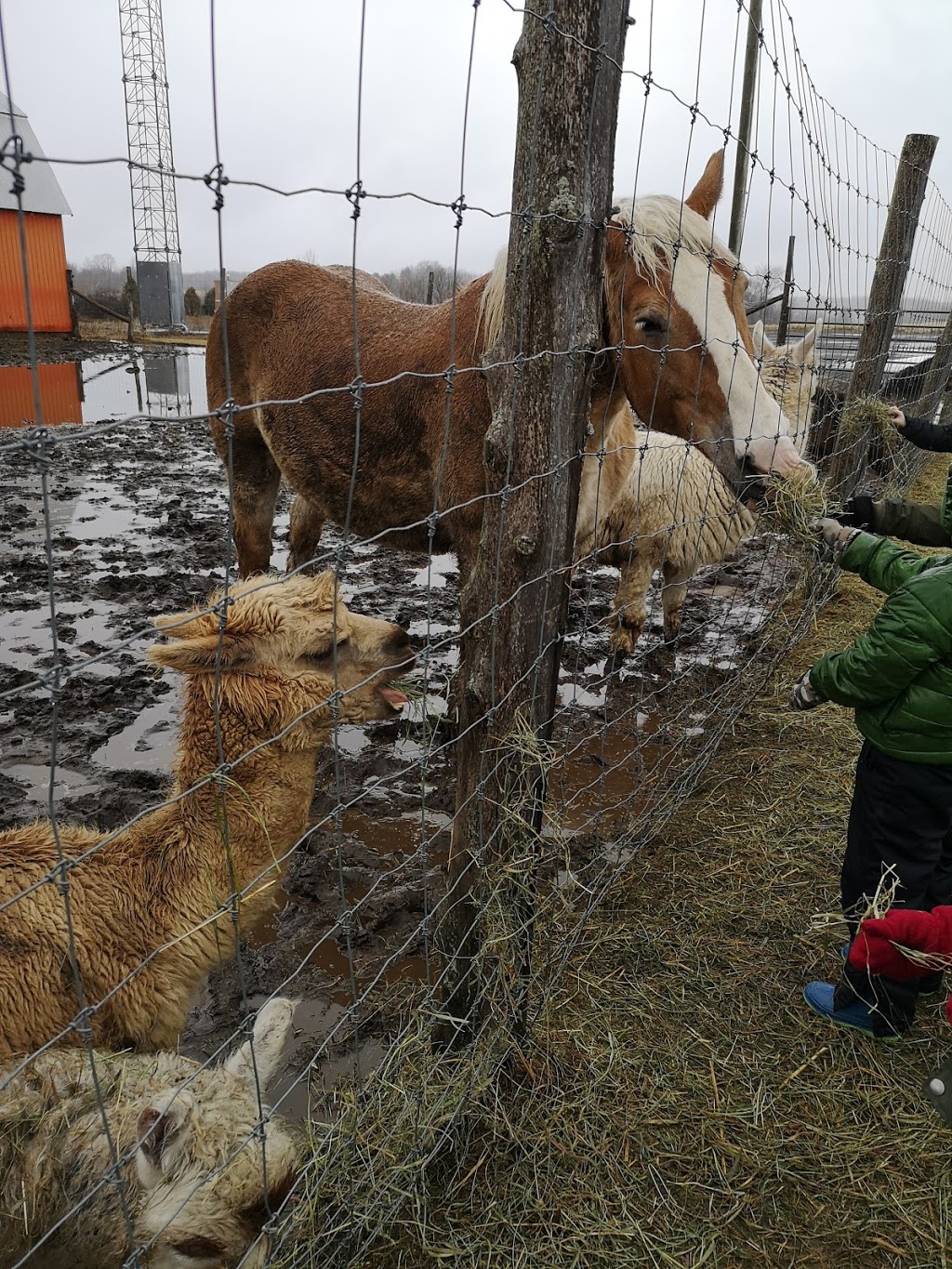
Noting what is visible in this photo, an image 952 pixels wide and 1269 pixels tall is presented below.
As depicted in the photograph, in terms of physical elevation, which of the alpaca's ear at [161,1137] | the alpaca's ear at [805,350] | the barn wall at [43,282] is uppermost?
the barn wall at [43,282]

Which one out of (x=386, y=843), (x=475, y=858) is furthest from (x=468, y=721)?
(x=386, y=843)

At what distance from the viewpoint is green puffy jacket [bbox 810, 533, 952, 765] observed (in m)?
2.45

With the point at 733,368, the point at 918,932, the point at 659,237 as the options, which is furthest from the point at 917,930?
the point at 659,237

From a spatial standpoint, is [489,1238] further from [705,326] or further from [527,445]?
[705,326]

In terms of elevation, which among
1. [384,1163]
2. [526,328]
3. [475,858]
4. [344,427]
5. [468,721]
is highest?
[526,328]

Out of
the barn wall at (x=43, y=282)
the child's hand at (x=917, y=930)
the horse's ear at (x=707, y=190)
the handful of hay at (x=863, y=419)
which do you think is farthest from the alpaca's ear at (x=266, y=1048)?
the barn wall at (x=43, y=282)

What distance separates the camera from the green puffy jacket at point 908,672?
2.45 m

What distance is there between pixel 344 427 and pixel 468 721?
262cm

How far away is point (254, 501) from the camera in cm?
543

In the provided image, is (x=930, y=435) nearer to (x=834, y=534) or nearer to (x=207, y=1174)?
(x=834, y=534)

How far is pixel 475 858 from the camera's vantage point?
7.16 feet

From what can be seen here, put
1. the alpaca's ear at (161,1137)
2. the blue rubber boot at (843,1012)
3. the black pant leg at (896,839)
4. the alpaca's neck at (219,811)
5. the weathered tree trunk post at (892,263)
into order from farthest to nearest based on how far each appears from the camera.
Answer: the weathered tree trunk post at (892,263)
the blue rubber boot at (843,1012)
the black pant leg at (896,839)
the alpaca's neck at (219,811)
the alpaca's ear at (161,1137)

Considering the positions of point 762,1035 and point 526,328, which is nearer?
point 526,328

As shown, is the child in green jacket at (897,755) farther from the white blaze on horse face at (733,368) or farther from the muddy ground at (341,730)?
the muddy ground at (341,730)
